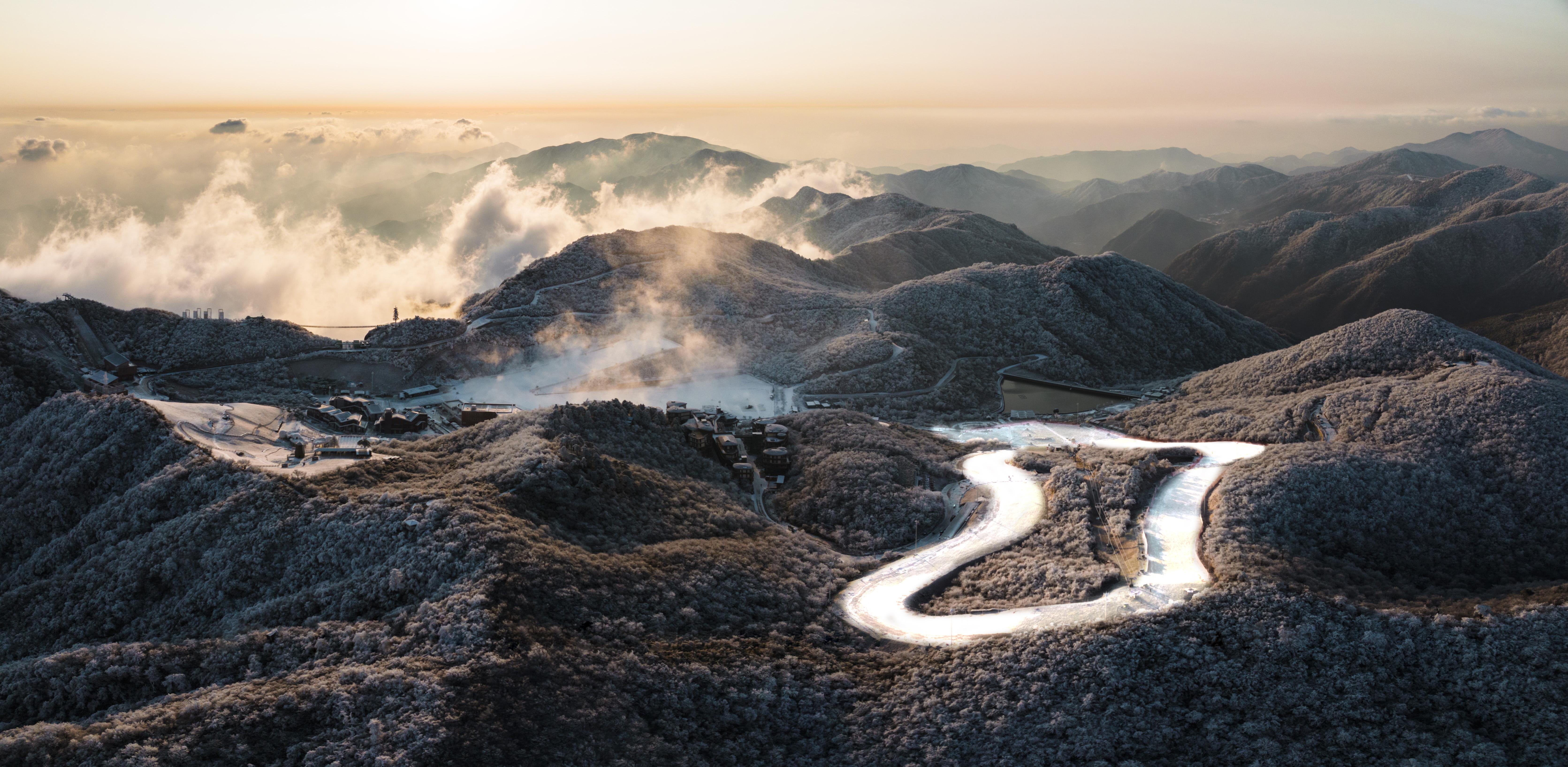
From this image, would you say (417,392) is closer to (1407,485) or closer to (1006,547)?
(1006,547)

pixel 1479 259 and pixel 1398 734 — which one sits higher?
pixel 1479 259

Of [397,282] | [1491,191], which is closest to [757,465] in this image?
[397,282]

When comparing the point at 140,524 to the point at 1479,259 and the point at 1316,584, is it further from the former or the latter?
the point at 1479,259

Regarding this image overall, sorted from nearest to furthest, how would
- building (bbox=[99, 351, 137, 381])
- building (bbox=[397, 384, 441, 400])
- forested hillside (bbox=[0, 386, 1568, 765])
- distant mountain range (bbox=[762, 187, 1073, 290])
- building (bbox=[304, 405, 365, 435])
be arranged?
forested hillside (bbox=[0, 386, 1568, 765]) < building (bbox=[304, 405, 365, 435]) < building (bbox=[99, 351, 137, 381]) < building (bbox=[397, 384, 441, 400]) < distant mountain range (bbox=[762, 187, 1073, 290])

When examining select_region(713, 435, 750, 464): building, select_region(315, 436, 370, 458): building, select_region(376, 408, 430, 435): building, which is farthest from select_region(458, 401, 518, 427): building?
select_region(713, 435, 750, 464): building

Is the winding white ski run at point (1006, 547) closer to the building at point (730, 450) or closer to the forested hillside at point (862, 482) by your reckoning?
the forested hillside at point (862, 482)

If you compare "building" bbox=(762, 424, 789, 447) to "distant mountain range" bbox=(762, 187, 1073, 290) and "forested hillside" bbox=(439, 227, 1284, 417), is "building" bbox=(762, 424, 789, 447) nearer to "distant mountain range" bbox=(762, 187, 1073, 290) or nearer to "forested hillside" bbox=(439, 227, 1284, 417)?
"forested hillside" bbox=(439, 227, 1284, 417)

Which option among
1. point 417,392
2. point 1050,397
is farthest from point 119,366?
point 1050,397
